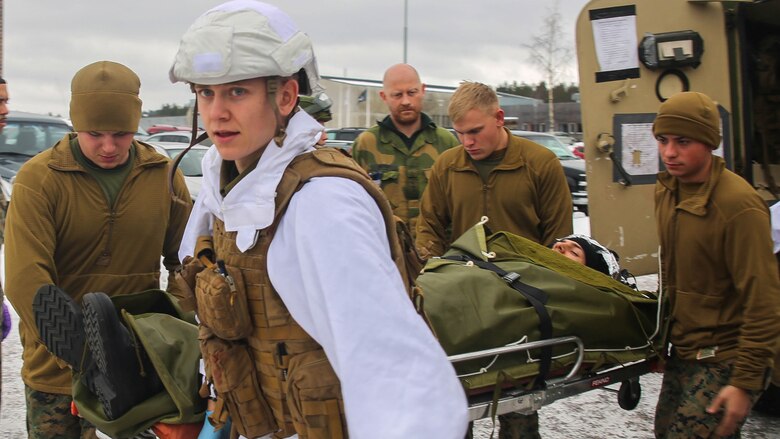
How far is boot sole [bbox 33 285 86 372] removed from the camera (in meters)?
2.35

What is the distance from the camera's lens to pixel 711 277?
9.61 ft

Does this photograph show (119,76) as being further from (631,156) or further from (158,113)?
(158,113)

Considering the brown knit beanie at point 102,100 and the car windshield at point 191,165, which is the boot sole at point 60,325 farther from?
the car windshield at point 191,165

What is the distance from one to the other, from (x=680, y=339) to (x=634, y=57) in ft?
5.64

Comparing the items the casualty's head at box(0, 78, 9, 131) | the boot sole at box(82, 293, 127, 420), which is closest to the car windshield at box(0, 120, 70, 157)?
the casualty's head at box(0, 78, 9, 131)

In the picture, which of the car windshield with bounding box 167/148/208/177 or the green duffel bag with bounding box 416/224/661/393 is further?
the car windshield with bounding box 167/148/208/177

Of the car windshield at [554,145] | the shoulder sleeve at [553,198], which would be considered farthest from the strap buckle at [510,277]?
the car windshield at [554,145]

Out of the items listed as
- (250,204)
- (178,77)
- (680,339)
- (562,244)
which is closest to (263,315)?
(250,204)

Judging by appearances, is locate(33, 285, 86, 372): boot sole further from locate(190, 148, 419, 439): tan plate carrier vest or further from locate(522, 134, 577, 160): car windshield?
locate(522, 134, 577, 160): car windshield

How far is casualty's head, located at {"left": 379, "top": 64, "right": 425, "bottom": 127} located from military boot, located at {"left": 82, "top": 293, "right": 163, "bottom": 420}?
2.85 metres

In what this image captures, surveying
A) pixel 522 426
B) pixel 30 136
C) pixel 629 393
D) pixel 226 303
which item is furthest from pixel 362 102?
pixel 226 303

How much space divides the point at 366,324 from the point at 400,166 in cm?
352

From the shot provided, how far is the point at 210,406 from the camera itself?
2.16m

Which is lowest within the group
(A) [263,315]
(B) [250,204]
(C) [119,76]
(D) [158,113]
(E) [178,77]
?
(A) [263,315]
